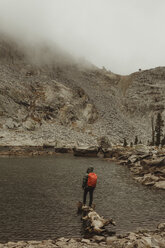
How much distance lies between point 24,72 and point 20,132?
52.5 metres

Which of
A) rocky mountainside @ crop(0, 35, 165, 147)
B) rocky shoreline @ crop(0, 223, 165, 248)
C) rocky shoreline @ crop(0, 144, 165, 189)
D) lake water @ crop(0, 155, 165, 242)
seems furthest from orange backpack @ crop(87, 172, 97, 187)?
rocky mountainside @ crop(0, 35, 165, 147)

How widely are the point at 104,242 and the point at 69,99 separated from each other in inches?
5070

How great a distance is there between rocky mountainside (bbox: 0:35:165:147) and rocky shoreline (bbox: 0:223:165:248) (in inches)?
3178

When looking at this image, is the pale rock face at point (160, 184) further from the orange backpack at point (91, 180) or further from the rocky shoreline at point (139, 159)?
the orange backpack at point (91, 180)

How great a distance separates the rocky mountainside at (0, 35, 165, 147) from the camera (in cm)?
11493

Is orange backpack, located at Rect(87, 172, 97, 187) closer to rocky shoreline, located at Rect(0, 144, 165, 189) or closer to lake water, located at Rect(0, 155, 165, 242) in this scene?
lake water, located at Rect(0, 155, 165, 242)

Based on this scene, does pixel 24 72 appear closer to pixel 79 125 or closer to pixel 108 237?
pixel 79 125

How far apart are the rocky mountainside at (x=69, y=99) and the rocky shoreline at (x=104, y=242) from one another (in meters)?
80.7

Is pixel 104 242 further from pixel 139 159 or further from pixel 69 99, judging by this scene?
pixel 69 99

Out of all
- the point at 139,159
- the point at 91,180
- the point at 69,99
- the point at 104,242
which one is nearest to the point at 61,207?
the point at 91,180

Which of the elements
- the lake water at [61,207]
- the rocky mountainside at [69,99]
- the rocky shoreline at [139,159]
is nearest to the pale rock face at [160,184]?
the rocky shoreline at [139,159]

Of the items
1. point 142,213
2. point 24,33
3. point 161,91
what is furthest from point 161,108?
point 142,213

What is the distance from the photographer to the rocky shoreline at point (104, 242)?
11562 mm

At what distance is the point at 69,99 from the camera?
139 meters
